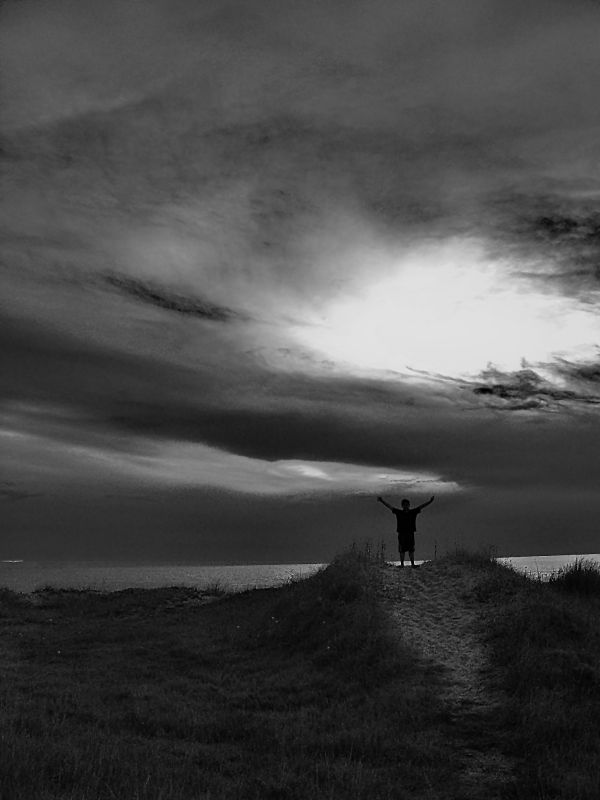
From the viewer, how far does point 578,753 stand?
11.7 meters

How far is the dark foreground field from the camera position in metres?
10.3

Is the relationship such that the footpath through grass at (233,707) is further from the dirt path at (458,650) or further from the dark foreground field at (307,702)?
the dirt path at (458,650)

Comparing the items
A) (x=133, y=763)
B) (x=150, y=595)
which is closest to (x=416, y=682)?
(x=133, y=763)

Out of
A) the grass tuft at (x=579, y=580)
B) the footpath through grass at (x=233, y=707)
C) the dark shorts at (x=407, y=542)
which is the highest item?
the dark shorts at (x=407, y=542)

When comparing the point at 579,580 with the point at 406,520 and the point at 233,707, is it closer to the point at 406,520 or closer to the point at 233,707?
the point at 406,520

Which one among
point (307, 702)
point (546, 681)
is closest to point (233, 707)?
point (307, 702)

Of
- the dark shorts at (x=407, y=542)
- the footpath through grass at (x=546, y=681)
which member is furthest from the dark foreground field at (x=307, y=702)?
the dark shorts at (x=407, y=542)

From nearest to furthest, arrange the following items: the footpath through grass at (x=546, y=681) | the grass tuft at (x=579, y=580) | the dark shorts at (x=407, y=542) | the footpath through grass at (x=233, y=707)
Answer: the footpath through grass at (x=233, y=707), the footpath through grass at (x=546, y=681), the grass tuft at (x=579, y=580), the dark shorts at (x=407, y=542)

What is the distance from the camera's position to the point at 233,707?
1528cm

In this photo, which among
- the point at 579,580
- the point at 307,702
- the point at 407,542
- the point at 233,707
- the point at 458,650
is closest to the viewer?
the point at 233,707

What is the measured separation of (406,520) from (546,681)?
12.3 metres

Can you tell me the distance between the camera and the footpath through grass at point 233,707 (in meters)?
10.1

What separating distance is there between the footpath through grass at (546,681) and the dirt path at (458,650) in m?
0.41

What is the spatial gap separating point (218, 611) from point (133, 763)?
21.3 metres
